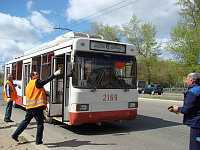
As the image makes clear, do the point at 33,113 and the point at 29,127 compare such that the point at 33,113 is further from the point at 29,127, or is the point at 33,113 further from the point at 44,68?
the point at 44,68

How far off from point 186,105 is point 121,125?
17.9 feet

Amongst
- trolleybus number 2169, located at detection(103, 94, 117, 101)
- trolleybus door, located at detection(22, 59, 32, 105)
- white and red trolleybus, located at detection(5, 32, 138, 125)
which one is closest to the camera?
white and red trolleybus, located at detection(5, 32, 138, 125)

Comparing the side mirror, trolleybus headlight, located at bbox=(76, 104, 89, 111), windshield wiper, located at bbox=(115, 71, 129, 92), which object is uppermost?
the side mirror

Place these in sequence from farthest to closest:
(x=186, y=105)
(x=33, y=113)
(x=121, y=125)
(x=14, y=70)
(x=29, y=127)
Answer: (x=14, y=70) < (x=121, y=125) < (x=29, y=127) < (x=33, y=113) < (x=186, y=105)

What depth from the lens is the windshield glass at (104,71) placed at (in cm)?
716

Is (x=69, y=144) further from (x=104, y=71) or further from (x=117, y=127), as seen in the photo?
(x=117, y=127)

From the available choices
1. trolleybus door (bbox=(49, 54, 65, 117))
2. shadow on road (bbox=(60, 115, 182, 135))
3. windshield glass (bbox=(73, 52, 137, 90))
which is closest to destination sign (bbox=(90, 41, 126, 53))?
windshield glass (bbox=(73, 52, 137, 90))

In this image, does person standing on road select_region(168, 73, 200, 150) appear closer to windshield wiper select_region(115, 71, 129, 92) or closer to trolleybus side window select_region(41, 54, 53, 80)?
windshield wiper select_region(115, 71, 129, 92)

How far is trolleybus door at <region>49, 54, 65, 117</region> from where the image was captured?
814cm

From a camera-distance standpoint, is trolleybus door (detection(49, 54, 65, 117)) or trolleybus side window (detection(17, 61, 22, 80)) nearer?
trolleybus door (detection(49, 54, 65, 117))

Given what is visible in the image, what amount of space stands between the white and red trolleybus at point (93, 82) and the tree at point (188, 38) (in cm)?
2561

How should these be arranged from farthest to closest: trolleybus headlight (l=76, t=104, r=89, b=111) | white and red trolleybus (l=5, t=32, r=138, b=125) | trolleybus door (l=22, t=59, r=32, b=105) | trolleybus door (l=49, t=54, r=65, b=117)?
trolleybus door (l=22, t=59, r=32, b=105) < trolleybus door (l=49, t=54, r=65, b=117) < white and red trolleybus (l=5, t=32, r=138, b=125) < trolleybus headlight (l=76, t=104, r=89, b=111)

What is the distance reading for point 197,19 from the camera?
32.2 meters

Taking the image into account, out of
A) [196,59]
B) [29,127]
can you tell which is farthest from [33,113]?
[196,59]
